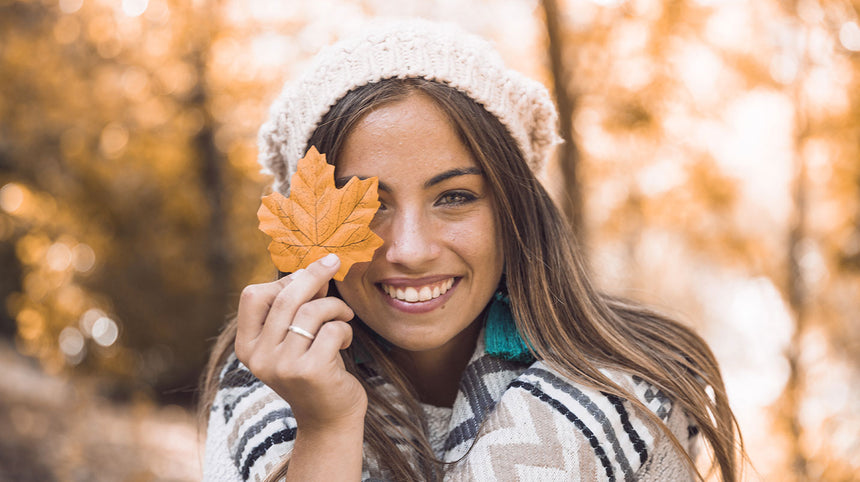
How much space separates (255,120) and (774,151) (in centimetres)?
542

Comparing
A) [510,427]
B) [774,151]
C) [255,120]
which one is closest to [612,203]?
[774,151]

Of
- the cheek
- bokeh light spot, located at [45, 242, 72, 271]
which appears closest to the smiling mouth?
the cheek

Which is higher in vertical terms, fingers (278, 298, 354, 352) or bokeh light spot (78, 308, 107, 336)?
fingers (278, 298, 354, 352)

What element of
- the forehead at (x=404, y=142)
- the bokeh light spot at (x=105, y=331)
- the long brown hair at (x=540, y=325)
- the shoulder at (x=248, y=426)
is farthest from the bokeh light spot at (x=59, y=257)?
the forehead at (x=404, y=142)

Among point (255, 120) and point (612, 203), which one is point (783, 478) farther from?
point (255, 120)

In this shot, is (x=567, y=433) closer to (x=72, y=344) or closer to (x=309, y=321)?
(x=309, y=321)

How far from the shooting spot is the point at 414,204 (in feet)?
5.70

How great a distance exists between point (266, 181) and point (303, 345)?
637 centimetres

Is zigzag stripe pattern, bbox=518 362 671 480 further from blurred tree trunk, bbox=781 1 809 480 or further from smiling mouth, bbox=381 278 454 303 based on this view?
blurred tree trunk, bbox=781 1 809 480

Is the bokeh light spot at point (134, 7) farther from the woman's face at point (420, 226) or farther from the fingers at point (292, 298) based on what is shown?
the fingers at point (292, 298)

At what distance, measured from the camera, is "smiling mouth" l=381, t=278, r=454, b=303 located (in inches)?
71.2

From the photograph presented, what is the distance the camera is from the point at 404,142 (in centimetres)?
175

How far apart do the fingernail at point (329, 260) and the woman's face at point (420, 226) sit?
0.60 ft

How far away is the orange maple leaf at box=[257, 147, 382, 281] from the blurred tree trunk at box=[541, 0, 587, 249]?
2.77 m
